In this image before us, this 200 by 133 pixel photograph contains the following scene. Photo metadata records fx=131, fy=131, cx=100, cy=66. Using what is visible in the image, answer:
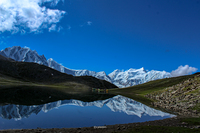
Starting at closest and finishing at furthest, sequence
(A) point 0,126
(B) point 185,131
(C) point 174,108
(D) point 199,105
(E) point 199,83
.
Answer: (B) point 185,131, (A) point 0,126, (D) point 199,105, (C) point 174,108, (E) point 199,83

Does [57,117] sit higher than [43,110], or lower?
lower

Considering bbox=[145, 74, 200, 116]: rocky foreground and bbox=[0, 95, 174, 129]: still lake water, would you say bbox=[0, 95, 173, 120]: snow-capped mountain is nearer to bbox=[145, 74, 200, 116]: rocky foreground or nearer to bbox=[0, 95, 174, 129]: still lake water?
bbox=[0, 95, 174, 129]: still lake water

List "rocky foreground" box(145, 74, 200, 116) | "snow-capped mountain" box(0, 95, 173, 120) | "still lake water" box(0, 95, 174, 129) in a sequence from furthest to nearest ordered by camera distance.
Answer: "rocky foreground" box(145, 74, 200, 116) < "snow-capped mountain" box(0, 95, 173, 120) < "still lake water" box(0, 95, 174, 129)

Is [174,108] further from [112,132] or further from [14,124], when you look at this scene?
[14,124]

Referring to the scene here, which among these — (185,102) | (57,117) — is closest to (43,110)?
(57,117)

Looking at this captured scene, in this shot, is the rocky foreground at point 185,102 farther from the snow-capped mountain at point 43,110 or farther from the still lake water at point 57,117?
the still lake water at point 57,117

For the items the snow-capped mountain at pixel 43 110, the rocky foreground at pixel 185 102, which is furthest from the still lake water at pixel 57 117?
the rocky foreground at pixel 185 102

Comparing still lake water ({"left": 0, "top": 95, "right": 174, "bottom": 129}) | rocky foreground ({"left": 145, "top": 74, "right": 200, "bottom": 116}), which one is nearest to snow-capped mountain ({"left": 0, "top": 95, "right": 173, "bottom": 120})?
still lake water ({"left": 0, "top": 95, "right": 174, "bottom": 129})

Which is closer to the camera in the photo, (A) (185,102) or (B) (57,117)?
(B) (57,117)

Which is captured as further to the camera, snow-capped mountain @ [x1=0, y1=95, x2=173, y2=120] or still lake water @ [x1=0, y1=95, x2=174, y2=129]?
snow-capped mountain @ [x1=0, y1=95, x2=173, y2=120]

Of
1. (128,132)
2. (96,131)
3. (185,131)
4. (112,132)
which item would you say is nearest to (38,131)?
(96,131)

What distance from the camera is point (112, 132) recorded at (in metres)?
16.6

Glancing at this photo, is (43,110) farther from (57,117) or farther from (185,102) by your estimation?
(185,102)

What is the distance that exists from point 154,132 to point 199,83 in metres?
49.1
